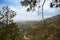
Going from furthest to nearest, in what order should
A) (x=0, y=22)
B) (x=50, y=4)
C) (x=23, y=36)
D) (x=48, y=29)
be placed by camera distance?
(x=23, y=36)
(x=48, y=29)
(x=0, y=22)
(x=50, y=4)

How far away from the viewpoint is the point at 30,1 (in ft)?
57.0

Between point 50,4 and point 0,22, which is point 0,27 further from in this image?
point 50,4

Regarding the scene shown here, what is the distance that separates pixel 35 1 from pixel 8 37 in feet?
62.7

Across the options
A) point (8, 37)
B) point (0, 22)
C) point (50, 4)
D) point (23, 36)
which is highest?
point (50, 4)

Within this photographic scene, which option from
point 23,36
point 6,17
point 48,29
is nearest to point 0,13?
point 6,17

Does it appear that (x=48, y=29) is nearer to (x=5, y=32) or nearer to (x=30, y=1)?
(x=5, y=32)

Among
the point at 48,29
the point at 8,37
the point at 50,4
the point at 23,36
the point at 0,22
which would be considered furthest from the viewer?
the point at 23,36

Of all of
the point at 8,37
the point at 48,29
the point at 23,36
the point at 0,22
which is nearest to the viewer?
the point at 0,22

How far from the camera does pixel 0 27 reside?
3522cm

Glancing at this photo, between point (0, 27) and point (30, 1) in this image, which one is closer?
point (30, 1)

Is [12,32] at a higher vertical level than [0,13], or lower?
lower

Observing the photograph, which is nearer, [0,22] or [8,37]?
[0,22]

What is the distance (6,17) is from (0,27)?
2337mm

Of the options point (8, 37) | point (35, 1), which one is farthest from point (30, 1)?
point (8, 37)
